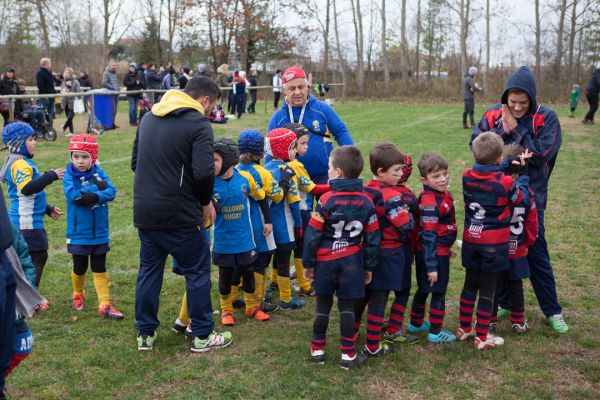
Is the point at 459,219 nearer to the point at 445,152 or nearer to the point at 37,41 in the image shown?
the point at 445,152

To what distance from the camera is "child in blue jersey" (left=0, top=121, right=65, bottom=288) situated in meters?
5.15

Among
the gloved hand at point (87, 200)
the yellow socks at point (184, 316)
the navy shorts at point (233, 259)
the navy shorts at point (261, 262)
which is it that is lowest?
the yellow socks at point (184, 316)

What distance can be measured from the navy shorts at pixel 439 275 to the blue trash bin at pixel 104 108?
15.5m

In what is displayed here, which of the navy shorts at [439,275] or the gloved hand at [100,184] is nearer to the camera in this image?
the navy shorts at [439,275]

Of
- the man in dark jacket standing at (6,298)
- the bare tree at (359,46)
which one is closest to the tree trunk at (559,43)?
the bare tree at (359,46)

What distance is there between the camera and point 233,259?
496 centimetres

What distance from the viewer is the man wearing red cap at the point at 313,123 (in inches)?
233

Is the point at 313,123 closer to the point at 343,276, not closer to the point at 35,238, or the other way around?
the point at 343,276

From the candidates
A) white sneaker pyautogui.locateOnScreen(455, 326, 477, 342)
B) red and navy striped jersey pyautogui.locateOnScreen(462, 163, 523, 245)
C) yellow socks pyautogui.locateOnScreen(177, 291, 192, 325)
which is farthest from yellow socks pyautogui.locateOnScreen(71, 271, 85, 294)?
red and navy striped jersey pyautogui.locateOnScreen(462, 163, 523, 245)

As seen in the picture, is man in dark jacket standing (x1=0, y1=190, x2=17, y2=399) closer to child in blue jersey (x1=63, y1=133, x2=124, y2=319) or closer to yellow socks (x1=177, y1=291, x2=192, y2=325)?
yellow socks (x1=177, y1=291, x2=192, y2=325)

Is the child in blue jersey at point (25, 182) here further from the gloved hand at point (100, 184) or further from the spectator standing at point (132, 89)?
the spectator standing at point (132, 89)

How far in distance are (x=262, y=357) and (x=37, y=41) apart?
168 ft

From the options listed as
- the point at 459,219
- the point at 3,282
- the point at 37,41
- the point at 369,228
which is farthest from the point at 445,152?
the point at 37,41

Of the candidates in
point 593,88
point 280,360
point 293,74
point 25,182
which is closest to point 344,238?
point 280,360
